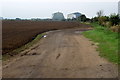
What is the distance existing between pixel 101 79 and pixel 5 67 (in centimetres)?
445

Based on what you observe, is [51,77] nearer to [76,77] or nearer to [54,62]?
[76,77]

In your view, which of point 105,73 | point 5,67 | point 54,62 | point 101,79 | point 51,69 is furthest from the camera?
point 54,62

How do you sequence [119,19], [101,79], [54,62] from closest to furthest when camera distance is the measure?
[101,79], [54,62], [119,19]

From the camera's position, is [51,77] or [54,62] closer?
[51,77]

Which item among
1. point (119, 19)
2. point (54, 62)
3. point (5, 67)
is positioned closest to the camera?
point (5, 67)

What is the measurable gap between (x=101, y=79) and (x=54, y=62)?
3657 mm

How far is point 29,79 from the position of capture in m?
8.08

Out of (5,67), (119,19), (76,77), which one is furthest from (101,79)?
(119,19)

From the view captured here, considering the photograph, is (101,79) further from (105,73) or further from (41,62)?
(41,62)

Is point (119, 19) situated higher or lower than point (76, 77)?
higher

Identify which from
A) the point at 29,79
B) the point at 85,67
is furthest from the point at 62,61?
the point at 29,79

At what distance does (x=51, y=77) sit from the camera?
8352 mm

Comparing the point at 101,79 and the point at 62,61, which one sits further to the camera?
the point at 62,61

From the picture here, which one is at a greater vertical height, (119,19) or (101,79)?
(119,19)
